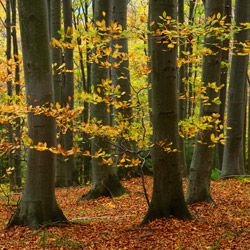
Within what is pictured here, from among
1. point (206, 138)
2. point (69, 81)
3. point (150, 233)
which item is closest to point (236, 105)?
point (206, 138)

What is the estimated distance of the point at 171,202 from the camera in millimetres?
4609

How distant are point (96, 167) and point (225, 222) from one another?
3940 millimetres

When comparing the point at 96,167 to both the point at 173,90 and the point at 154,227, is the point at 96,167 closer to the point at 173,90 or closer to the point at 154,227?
the point at 154,227

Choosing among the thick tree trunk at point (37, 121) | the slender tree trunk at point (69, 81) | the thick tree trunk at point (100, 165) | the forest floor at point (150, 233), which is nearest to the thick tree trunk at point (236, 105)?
the forest floor at point (150, 233)

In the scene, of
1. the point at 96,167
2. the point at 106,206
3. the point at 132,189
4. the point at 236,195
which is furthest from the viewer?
the point at 132,189

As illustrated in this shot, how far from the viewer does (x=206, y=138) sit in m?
5.41

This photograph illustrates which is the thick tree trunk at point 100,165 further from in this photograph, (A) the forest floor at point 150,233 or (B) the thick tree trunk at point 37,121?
(B) the thick tree trunk at point 37,121

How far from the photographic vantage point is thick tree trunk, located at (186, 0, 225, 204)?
16.8ft

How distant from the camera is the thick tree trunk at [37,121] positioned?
4.40 metres

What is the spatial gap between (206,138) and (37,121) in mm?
3092

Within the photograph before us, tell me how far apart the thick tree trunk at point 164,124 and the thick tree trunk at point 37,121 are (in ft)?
5.53

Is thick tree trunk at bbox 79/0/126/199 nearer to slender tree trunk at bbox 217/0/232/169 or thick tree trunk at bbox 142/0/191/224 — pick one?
thick tree trunk at bbox 142/0/191/224

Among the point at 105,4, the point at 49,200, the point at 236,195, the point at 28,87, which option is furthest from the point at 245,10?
the point at 49,200

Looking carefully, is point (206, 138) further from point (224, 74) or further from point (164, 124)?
point (224, 74)
